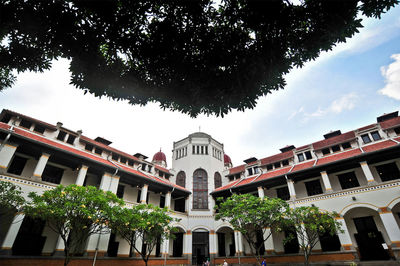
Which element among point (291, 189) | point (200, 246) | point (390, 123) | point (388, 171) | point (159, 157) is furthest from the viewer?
point (159, 157)

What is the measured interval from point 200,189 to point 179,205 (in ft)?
10.7

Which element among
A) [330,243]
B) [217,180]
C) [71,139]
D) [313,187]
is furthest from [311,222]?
[71,139]

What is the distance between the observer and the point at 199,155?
28422 mm

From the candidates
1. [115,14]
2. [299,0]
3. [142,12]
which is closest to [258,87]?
[299,0]

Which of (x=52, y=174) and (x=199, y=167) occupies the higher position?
(x=199, y=167)

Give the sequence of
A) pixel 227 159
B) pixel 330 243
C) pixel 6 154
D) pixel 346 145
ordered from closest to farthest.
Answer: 1. pixel 6 154
2. pixel 330 243
3. pixel 346 145
4. pixel 227 159

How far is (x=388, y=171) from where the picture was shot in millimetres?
16781

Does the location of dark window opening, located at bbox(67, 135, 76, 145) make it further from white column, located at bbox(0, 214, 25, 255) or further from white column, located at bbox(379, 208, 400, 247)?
white column, located at bbox(379, 208, 400, 247)

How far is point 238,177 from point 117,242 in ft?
52.0

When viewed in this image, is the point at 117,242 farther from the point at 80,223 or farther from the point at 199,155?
the point at 199,155

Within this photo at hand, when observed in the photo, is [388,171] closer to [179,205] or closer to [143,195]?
[179,205]

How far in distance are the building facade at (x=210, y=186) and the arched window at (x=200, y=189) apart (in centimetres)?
13

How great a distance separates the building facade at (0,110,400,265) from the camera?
579 inches

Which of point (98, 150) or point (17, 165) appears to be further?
point (98, 150)
